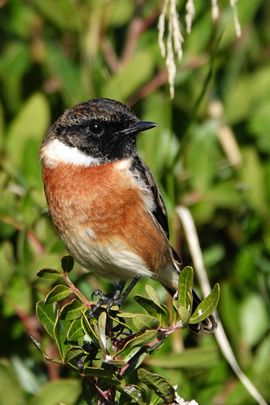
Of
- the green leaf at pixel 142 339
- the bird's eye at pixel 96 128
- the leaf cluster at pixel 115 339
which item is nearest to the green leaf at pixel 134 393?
the leaf cluster at pixel 115 339

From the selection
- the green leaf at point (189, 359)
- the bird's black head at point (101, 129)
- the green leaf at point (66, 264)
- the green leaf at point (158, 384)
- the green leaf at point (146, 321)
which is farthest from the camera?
the bird's black head at point (101, 129)

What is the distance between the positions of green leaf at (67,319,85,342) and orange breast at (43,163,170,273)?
3.24ft

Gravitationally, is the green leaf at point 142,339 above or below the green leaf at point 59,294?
below

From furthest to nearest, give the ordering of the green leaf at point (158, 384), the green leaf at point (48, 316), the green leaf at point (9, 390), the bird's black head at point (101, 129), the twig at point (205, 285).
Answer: the twig at point (205, 285) < the bird's black head at point (101, 129) < the green leaf at point (9, 390) < the green leaf at point (48, 316) < the green leaf at point (158, 384)

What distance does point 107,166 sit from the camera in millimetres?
4496

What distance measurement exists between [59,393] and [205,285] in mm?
953

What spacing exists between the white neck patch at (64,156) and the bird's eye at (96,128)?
0.11 meters

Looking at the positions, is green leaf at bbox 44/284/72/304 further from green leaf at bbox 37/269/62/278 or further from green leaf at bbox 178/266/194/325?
green leaf at bbox 178/266/194/325

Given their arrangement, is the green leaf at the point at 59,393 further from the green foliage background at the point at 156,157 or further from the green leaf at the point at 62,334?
the green leaf at the point at 62,334

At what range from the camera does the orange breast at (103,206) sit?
4.27 meters

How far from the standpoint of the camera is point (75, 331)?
3.28 m

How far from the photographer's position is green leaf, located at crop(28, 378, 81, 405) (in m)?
4.14

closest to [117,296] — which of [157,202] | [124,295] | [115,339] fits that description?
[124,295]

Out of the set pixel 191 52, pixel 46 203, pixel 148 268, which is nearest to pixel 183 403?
pixel 148 268
